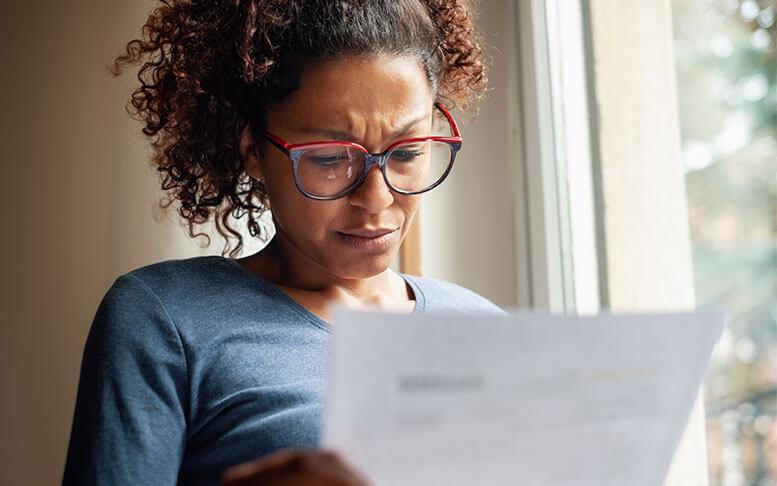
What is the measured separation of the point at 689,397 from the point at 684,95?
813mm

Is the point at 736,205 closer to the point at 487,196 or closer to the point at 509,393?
the point at 487,196

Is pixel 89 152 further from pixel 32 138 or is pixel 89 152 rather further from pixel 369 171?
pixel 369 171

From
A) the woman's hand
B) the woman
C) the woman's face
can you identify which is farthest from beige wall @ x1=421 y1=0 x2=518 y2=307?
the woman's hand

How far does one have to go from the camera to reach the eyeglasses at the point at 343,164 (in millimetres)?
953

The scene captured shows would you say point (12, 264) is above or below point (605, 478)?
above

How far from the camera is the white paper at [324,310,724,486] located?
0.45m

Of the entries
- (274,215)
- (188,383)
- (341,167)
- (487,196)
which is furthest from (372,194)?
(487,196)

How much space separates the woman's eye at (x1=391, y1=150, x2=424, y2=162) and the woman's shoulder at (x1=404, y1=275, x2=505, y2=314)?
0.84 ft

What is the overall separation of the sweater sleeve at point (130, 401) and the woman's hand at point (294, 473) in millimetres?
453

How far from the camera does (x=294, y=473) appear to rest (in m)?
0.43

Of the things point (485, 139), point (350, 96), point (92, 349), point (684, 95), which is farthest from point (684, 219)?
point (92, 349)

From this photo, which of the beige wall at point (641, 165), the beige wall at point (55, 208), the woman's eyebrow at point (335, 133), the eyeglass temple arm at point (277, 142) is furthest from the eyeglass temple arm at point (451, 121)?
the beige wall at point (55, 208)

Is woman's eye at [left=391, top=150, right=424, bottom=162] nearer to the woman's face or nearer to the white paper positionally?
the woman's face

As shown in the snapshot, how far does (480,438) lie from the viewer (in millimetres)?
483
